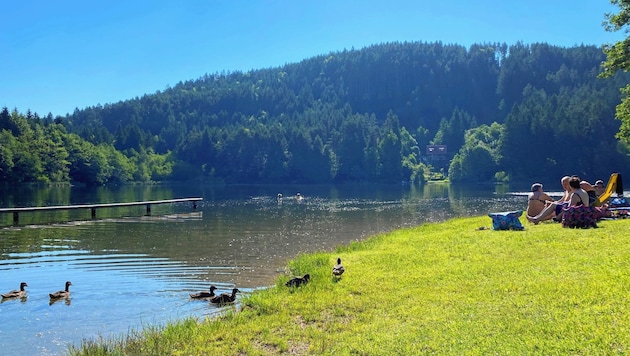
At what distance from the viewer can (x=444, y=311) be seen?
10.7 m

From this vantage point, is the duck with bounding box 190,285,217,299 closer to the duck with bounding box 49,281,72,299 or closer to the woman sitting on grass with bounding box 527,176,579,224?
the duck with bounding box 49,281,72,299

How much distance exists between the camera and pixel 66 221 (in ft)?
144

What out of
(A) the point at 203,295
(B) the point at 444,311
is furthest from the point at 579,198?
(A) the point at 203,295

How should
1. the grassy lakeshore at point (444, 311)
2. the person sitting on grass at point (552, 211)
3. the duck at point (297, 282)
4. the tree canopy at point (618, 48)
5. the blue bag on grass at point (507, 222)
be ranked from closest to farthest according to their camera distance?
the grassy lakeshore at point (444, 311) → the duck at point (297, 282) → the blue bag on grass at point (507, 222) → the person sitting on grass at point (552, 211) → the tree canopy at point (618, 48)

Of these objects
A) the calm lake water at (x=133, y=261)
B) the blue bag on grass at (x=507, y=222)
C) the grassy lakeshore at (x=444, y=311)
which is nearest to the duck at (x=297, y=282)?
the grassy lakeshore at (x=444, y=311)

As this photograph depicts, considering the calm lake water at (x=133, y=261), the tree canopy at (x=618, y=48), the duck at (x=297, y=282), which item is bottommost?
the calm lake water at (x=133, y=261)

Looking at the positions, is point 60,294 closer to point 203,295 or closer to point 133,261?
point 203,295

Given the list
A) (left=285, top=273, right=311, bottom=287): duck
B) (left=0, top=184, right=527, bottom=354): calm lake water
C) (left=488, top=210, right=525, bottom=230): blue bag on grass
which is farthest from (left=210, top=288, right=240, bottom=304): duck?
(left=488, top=210, right=525, bottom=230): blue bag on grass

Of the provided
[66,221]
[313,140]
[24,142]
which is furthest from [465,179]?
[66,221]

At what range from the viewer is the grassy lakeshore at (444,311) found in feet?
29.0

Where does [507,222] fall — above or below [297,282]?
above

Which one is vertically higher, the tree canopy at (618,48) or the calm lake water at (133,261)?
the tree canopy at (618,48)

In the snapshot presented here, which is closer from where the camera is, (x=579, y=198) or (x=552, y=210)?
(x=579, y=198)

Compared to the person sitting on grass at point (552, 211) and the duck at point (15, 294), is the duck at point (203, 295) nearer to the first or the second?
the duck at point (15, 294)
